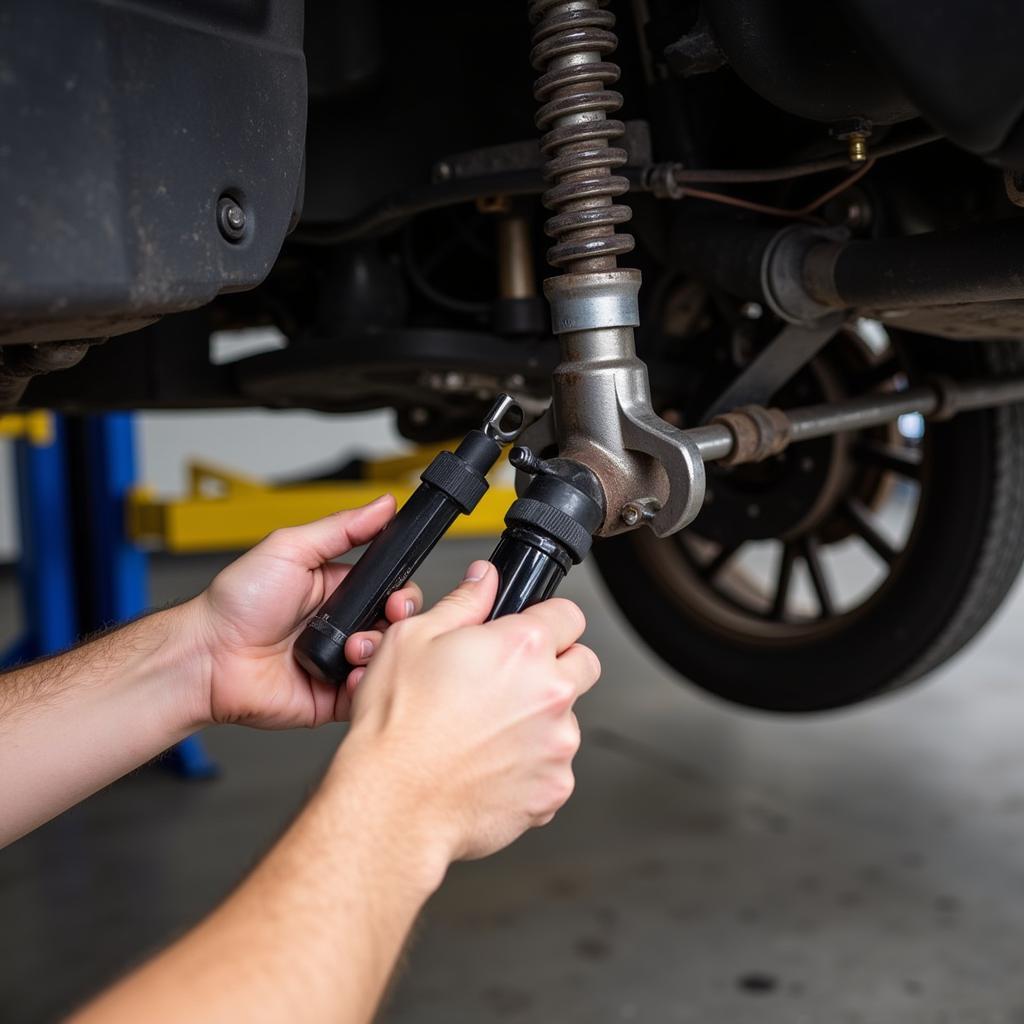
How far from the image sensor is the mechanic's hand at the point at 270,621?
2.53 feet

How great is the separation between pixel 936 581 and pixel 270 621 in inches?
30.5

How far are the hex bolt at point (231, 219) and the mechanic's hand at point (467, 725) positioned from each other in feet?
0.73

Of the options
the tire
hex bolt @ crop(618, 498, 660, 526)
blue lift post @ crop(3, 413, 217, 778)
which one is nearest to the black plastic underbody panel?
hex bolt @ crop(618, 498, 660, 526)

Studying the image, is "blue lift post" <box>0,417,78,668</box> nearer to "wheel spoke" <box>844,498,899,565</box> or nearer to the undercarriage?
the undercarriage

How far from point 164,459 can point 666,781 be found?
3284 millimetres

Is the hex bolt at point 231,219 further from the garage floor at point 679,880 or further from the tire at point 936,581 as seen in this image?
the tire at point 936,581

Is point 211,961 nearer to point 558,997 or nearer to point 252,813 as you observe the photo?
point 558,997

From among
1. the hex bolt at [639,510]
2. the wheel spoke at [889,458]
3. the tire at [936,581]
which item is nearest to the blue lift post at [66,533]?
the tire at [936,581]

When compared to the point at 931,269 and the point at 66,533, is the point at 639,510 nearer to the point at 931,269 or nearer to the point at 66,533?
the point at 931,269

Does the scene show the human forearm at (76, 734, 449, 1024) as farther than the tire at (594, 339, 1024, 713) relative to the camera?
No

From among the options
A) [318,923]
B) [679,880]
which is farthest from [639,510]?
[679,880]

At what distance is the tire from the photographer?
1.23 m

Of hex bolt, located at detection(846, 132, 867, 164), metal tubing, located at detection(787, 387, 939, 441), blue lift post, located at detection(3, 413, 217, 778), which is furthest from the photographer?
blue lift post, located at detection(3, 413, 217, 778)

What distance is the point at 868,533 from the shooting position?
1.32 m
